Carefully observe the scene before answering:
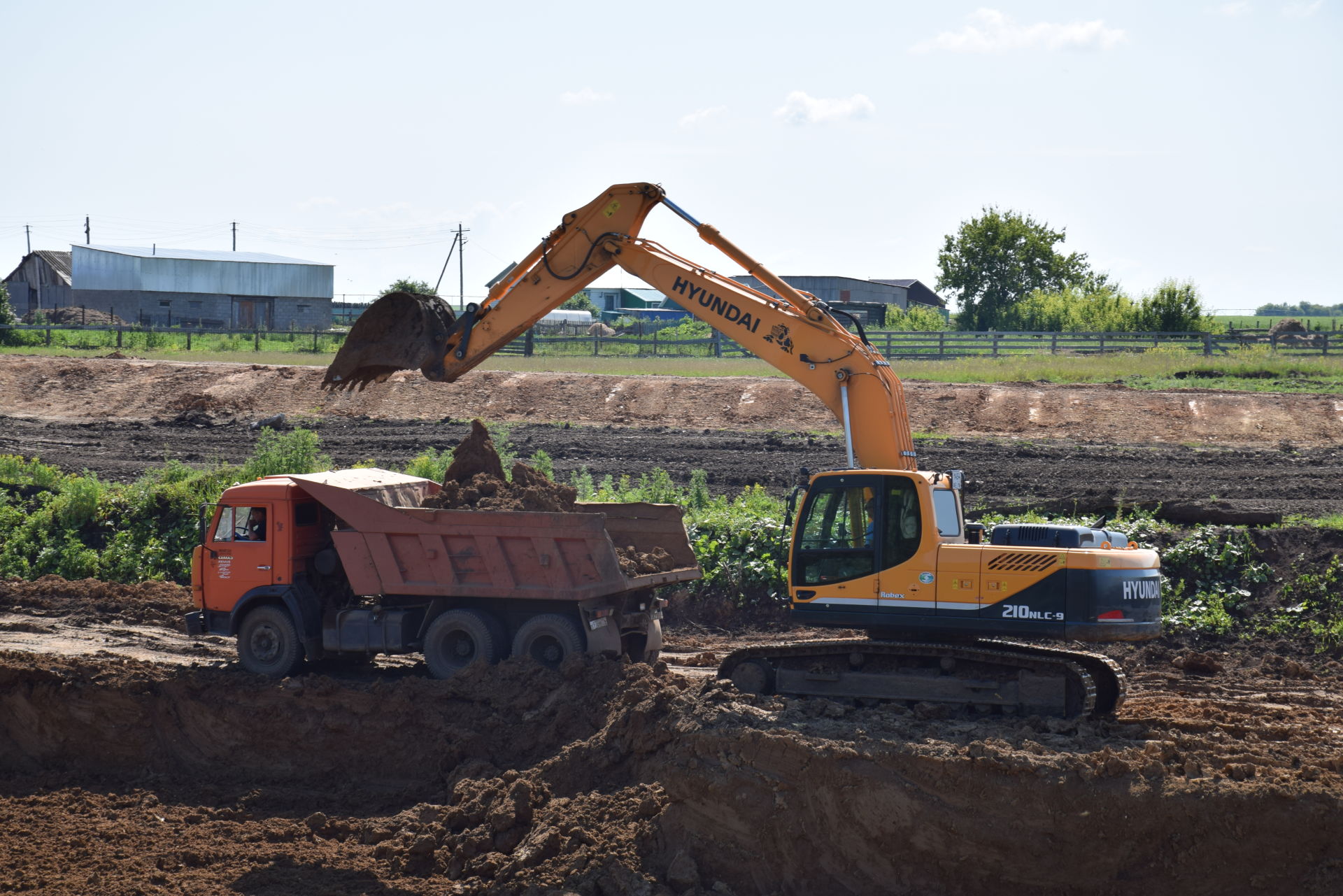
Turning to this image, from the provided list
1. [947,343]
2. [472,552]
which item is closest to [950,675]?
[472,552]

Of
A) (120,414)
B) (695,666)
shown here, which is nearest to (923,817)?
(695,666)

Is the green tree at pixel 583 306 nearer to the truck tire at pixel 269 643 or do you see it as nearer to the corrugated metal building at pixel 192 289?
the corrugated metal building at pixel 192 289

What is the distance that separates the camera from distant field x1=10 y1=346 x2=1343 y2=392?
3375 cm

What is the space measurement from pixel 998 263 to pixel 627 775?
65927 millimetres

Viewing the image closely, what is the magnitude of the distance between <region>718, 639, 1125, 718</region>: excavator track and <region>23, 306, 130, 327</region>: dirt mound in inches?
2111

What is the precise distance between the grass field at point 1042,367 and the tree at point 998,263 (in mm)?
31737

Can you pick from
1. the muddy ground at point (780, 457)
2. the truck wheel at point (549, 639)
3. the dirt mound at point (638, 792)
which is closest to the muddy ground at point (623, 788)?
the dirt mound at point (638, 792)

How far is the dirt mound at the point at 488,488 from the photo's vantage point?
12.6 m

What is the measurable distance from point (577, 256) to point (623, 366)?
89.1 feet

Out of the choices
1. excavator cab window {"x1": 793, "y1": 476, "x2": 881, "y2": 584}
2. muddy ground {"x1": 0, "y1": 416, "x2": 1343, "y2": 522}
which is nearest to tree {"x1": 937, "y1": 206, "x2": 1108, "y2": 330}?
muddy ground {"x1": 0, "y1": 416, "x2": 1343, "y2": 522}

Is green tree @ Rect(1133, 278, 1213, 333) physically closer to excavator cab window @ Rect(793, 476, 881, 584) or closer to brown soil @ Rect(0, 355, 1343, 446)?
brown soil @ Rect(0, 355, 1343, 446)

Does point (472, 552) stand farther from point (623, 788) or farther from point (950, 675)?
point (950, 675)

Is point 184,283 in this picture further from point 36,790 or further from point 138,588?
point 36,790

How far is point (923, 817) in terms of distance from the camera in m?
8.61
